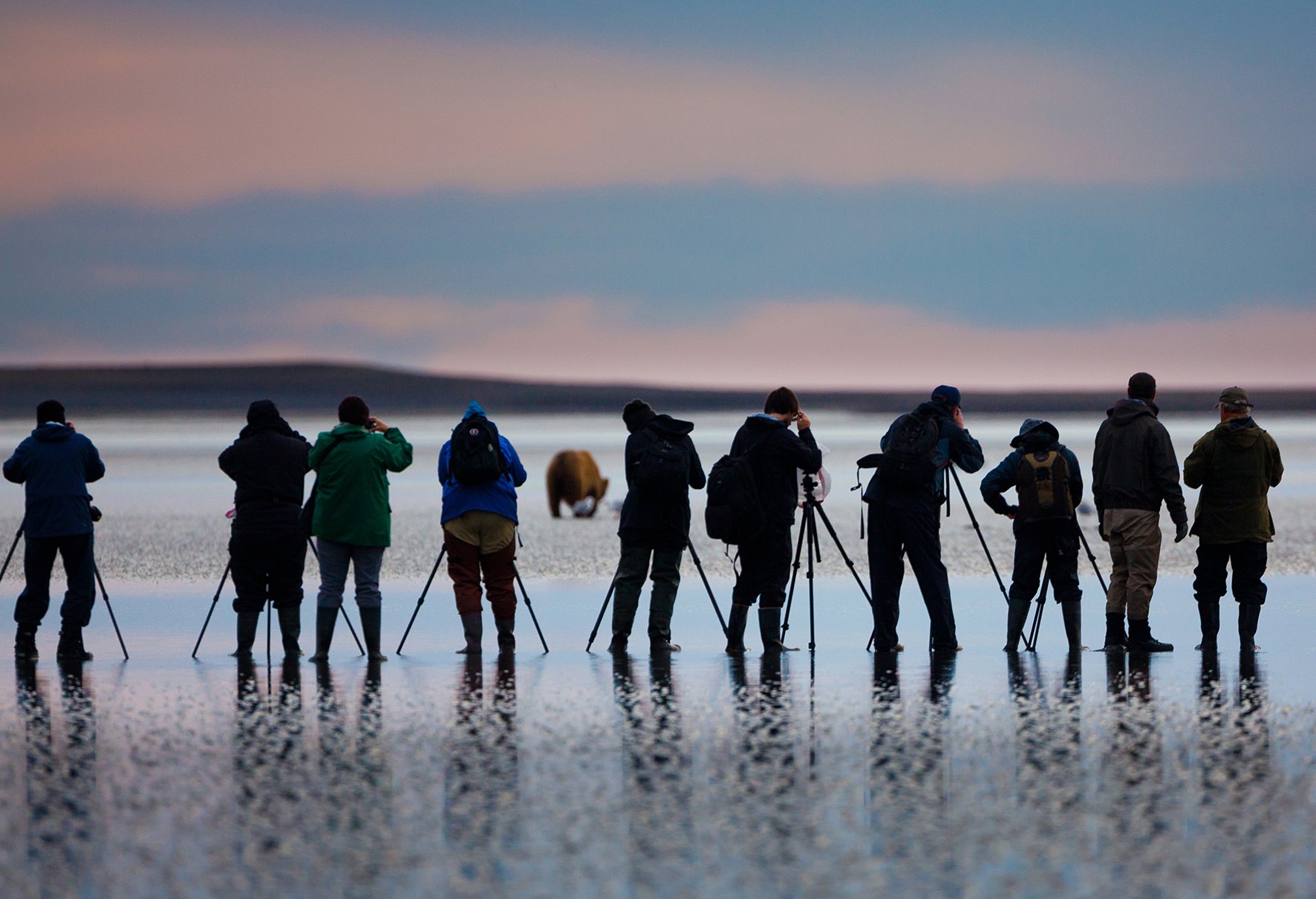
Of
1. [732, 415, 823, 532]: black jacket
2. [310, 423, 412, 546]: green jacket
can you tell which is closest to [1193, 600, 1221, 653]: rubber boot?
[732, 415, 823, 532]: black jacket

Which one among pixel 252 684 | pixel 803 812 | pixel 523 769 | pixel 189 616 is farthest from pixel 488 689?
pixel 189 616

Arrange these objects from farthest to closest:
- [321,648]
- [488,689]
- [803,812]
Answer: [321,648], [488,689], [803,812]

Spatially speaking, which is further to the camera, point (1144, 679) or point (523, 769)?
point (1144, 679)

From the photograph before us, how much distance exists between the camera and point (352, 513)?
1079 centimetres

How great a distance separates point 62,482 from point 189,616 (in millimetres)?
2547

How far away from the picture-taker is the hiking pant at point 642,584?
11188mm

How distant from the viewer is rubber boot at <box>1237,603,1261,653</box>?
36.0ft

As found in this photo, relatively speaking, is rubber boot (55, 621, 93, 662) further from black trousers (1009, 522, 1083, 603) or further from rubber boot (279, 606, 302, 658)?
black trousers (1009, 522, 1083, 603)

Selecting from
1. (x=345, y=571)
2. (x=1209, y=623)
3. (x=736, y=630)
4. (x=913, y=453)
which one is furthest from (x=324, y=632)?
(x=1209, y=623)

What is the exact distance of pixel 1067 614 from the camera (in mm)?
10930

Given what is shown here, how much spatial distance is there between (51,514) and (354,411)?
7.35 ft

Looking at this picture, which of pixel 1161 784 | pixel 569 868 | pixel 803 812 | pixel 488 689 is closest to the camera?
pixel 569 868

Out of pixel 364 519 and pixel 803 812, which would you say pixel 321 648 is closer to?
pixel 364 519

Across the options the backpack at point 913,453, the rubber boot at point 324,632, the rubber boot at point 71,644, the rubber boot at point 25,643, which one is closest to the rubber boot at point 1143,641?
the backpack at point 913,453
